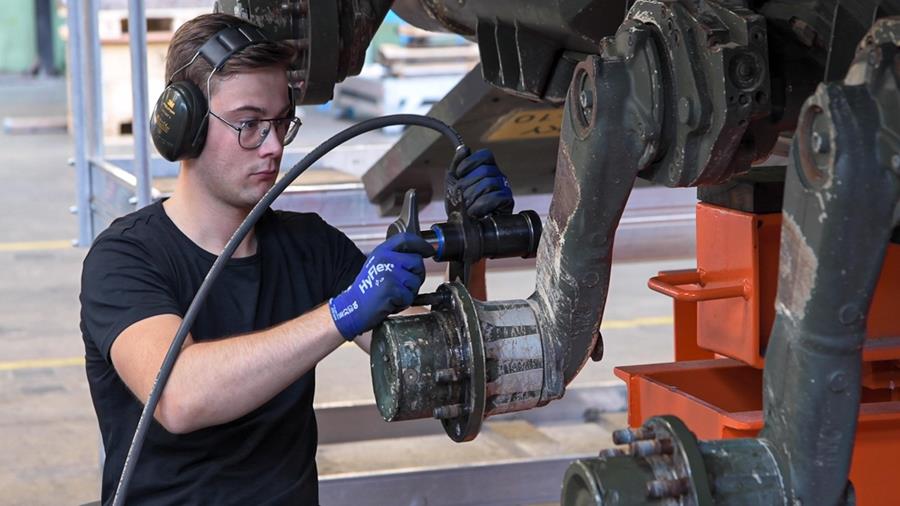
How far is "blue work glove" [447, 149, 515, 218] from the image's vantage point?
1.91m

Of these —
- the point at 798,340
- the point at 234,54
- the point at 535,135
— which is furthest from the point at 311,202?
the point at 798,340

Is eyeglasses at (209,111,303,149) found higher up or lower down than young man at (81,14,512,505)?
higher up

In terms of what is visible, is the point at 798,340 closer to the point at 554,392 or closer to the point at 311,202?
the point at 554,392

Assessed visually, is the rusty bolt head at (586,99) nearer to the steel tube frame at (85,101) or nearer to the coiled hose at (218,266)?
the coiled hose at (218,266)

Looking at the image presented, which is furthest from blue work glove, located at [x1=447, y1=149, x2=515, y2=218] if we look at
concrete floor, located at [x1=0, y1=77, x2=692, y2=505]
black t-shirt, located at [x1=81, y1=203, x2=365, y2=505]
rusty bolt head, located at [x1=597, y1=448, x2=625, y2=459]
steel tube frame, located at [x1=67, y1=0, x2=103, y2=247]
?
concrete floor, located at [x1=0, y1=77, x2=692, y2=505]

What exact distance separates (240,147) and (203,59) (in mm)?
156

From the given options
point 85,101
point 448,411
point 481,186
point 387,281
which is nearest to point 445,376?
point 448,411

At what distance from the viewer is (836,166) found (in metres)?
1.23

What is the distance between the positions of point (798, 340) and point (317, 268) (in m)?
1.28

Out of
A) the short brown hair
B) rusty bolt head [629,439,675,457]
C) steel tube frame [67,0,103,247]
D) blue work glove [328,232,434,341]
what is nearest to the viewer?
rusty bolt head [629,439,675,457]

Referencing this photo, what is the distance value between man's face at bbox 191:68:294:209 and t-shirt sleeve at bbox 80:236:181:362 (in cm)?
17

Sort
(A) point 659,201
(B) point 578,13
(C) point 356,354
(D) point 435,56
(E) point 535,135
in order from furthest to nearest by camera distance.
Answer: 1. (D) point 435,56
2. (C) point 356,354
3. (A) point 659,201
4. (E) point 535,135
5. (B) point 578,13

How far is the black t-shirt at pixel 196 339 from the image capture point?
2102 millimetres

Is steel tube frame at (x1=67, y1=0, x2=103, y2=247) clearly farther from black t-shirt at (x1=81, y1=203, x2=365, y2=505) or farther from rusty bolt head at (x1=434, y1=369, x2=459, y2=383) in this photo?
rusty bolt head at (x1=434, y1=369, x2=459, y2=383)
